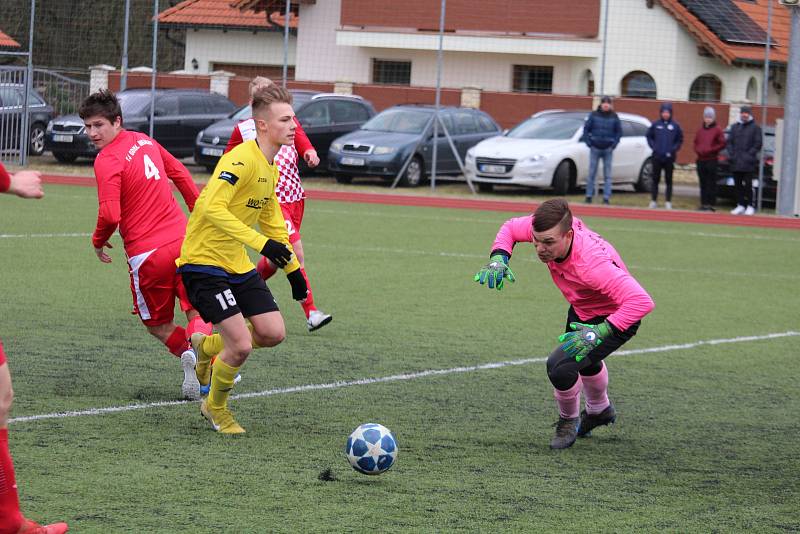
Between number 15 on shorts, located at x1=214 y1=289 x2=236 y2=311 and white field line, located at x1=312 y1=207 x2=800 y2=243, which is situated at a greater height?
white field line, located at x1=312 y1=207 x2=800 y2=243

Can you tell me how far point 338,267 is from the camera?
46.5ft

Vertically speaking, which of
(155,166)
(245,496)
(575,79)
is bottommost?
(245,496)

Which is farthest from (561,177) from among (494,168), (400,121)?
(400,121)

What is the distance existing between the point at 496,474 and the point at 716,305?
6.99m

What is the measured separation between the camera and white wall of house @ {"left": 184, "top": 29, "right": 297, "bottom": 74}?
1585 inches

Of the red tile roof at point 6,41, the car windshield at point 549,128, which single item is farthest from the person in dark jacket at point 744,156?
the red tile roof at point 6,41

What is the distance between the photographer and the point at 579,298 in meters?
6.97

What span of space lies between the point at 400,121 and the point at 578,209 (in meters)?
4.84

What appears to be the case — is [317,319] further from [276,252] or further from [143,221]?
[276,252]

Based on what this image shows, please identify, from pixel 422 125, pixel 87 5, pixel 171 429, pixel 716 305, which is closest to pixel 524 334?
pixel 716 305

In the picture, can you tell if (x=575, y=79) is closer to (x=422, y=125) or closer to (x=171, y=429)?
(x=422, y=125)

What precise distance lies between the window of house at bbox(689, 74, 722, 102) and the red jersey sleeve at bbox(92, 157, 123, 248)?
30.8 metres

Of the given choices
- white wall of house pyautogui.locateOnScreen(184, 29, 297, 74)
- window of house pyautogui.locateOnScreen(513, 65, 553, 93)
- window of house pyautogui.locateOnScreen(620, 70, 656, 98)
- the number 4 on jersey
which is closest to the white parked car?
window of house pyautogui.locateOnScreen(620, 70, 656, 98)

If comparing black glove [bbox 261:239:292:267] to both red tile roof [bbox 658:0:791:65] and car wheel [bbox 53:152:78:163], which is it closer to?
car wheel [bbox 53:152:78:163]
